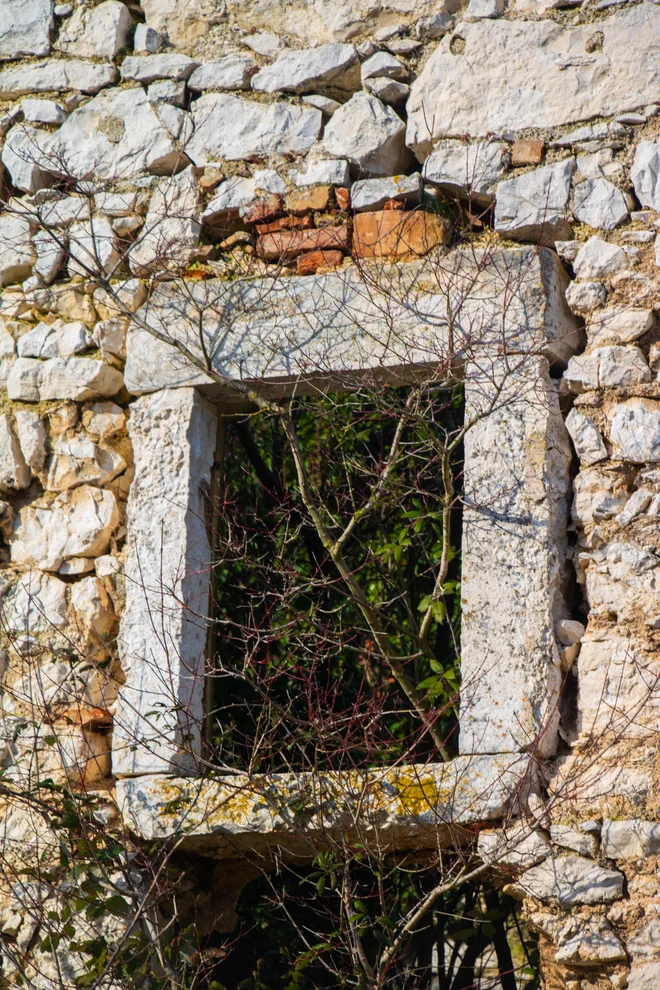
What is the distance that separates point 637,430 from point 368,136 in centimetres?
122

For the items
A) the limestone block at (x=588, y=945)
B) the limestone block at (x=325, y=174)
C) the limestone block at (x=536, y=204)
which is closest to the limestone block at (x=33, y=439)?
the limestone block at (x=325, y=174)

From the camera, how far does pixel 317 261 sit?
11.6ft

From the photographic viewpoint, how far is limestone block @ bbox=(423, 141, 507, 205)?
3420 mm

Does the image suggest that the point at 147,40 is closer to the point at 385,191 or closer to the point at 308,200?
the point at 308,200

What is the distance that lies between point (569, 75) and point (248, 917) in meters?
3.12

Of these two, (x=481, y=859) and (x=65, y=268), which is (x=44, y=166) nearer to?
(x=65, y=268)

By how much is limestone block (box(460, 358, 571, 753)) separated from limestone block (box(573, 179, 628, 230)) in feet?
1.49

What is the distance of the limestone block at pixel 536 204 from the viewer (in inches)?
132

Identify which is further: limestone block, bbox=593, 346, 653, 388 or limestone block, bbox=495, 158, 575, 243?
limestone block, bbox=495, 158, 575, 243

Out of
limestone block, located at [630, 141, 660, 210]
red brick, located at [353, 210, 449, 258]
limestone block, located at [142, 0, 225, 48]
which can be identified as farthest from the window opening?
limestone block, located at [142, 0, 225, 48]

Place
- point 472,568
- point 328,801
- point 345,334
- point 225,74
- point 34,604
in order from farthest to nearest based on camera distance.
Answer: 1. point 225,74
2. point 34,604
3. point 345,334
4. point 472,568
5. point 328,801

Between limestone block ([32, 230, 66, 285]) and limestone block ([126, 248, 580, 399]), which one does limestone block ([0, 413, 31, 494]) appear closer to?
limestone block ([126, 248, 580, 399])

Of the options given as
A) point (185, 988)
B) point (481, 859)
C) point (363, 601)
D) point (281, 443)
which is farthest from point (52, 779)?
point (281, 443)

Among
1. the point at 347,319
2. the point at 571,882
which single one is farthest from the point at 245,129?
→ the point at 571,882
